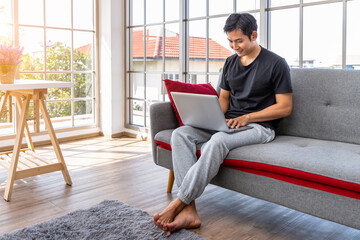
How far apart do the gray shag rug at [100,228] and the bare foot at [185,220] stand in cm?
3

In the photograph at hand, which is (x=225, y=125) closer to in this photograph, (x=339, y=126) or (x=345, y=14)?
(x=339, y=126)

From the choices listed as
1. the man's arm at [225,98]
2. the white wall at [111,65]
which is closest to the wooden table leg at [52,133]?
the man's arm at [225,98]

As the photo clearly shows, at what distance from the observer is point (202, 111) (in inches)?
78.2

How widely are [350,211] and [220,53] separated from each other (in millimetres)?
2166

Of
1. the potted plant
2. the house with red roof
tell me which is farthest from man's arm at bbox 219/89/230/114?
the potted plant

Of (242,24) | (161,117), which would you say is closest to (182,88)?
(161,117)

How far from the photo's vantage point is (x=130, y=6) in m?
4.38

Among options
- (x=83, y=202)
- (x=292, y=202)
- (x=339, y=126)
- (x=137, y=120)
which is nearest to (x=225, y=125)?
(x=292, y=202)

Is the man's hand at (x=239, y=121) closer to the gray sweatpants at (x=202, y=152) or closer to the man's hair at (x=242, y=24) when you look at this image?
the gray sweatpants at (x=202, y=152)

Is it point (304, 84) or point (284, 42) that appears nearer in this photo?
point (304, 84)

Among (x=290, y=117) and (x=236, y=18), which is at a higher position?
(x=236, y=18)

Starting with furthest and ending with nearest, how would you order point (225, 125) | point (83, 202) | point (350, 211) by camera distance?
point (83, 202) → point (225, 125) → point (350, 211)

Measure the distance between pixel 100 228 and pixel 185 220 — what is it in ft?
1.47

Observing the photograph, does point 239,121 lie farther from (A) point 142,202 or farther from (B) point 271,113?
(A) point 142,202
